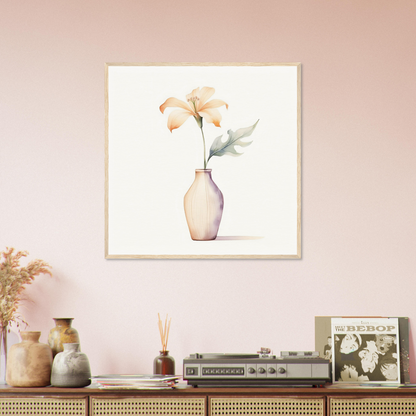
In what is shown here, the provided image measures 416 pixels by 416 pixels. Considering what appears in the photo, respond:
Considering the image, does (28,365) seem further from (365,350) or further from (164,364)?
(365,350)

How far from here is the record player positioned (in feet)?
7.06

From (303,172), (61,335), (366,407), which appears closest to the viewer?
(366,407)

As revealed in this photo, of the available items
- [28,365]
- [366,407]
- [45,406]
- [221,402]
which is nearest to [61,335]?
[28,365]

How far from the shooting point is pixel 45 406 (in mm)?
2152

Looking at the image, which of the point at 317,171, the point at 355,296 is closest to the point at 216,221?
the point at 317,171

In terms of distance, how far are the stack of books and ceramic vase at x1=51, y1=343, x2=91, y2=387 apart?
0.05 meters

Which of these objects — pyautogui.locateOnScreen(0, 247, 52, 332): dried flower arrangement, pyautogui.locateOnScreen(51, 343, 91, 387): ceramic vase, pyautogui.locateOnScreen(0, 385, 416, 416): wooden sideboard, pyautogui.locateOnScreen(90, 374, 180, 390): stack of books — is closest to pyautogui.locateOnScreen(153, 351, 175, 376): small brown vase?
pyautogui.locateOnScreen(90, 374, 180, 390): stack of books

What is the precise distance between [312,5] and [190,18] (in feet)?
2.12

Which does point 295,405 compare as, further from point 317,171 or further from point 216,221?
point 317,171

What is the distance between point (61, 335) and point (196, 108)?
51.6 inches

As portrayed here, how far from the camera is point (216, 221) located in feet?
8.48

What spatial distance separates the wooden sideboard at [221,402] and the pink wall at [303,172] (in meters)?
0.37

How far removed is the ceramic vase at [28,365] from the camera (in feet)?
7.24

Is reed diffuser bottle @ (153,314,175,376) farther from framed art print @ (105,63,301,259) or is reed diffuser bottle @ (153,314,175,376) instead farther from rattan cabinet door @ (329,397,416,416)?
rattan cabinet door @ (329,397,416,416)
